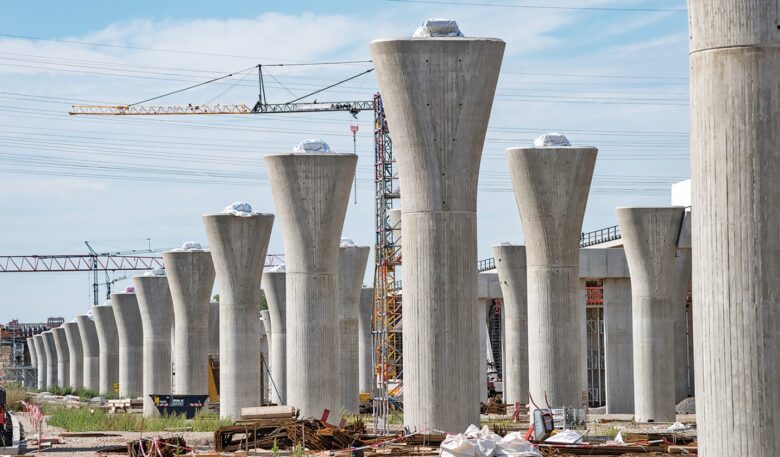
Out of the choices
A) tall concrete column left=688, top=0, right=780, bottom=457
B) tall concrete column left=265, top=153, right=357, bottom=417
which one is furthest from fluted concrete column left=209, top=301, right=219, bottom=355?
tall concrete column left=688, top=0, right=780, bottom=457

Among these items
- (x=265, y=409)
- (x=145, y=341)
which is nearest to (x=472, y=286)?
(x=265, y=409)

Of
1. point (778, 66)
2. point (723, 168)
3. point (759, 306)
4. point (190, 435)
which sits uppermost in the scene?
point (778, 66)

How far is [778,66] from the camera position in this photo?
11.0m

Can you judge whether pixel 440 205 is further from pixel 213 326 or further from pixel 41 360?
pixel 41 360

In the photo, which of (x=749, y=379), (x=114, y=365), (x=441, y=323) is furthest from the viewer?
(x=114, y=365)

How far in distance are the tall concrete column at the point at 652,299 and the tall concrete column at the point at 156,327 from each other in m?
17.9

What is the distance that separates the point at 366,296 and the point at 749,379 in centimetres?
3974

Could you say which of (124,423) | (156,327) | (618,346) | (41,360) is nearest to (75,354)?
(41,360)

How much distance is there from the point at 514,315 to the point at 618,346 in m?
2.97

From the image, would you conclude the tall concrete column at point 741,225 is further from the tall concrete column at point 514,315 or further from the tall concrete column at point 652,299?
the tall concrete column at point 514,315

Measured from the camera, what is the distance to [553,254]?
1135 inches

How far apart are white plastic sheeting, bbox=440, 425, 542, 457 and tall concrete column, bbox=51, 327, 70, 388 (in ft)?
229

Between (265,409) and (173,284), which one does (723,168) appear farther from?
(173,284)

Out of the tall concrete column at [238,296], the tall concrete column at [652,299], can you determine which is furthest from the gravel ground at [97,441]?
the tall concrete column at [652,299]
